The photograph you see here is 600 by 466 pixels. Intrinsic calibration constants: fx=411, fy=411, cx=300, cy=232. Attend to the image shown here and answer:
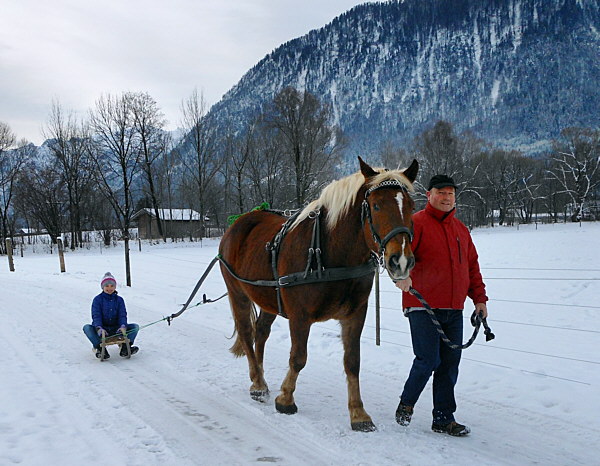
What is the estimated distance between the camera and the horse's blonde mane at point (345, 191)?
10.1ft

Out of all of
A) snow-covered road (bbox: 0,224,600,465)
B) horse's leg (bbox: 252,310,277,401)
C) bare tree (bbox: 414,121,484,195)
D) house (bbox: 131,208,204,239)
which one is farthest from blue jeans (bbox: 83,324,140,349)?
house (bbox: 131,208,204,239)

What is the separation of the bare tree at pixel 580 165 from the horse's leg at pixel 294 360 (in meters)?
52.6

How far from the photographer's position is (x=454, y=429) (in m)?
3.18

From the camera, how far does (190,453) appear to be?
296cm

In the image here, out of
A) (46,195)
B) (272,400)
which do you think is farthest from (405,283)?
(46,195)

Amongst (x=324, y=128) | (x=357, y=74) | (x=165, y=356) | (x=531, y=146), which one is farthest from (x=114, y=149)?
(x=357, y=74)

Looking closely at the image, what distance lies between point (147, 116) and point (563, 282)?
124 feet

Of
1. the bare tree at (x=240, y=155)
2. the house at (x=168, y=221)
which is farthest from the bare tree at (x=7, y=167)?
the bare tree at (x=240, y=155)

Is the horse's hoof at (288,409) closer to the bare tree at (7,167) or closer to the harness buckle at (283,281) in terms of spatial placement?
the harness buckle at (283,281)

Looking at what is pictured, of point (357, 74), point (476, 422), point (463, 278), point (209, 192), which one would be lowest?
point (476, 422)

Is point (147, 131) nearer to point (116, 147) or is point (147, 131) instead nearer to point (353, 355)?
point (116, 147)

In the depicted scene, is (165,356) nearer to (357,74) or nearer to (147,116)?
(147,116)

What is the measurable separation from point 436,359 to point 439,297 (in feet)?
1.59

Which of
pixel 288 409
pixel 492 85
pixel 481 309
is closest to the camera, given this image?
pixel 481 309
